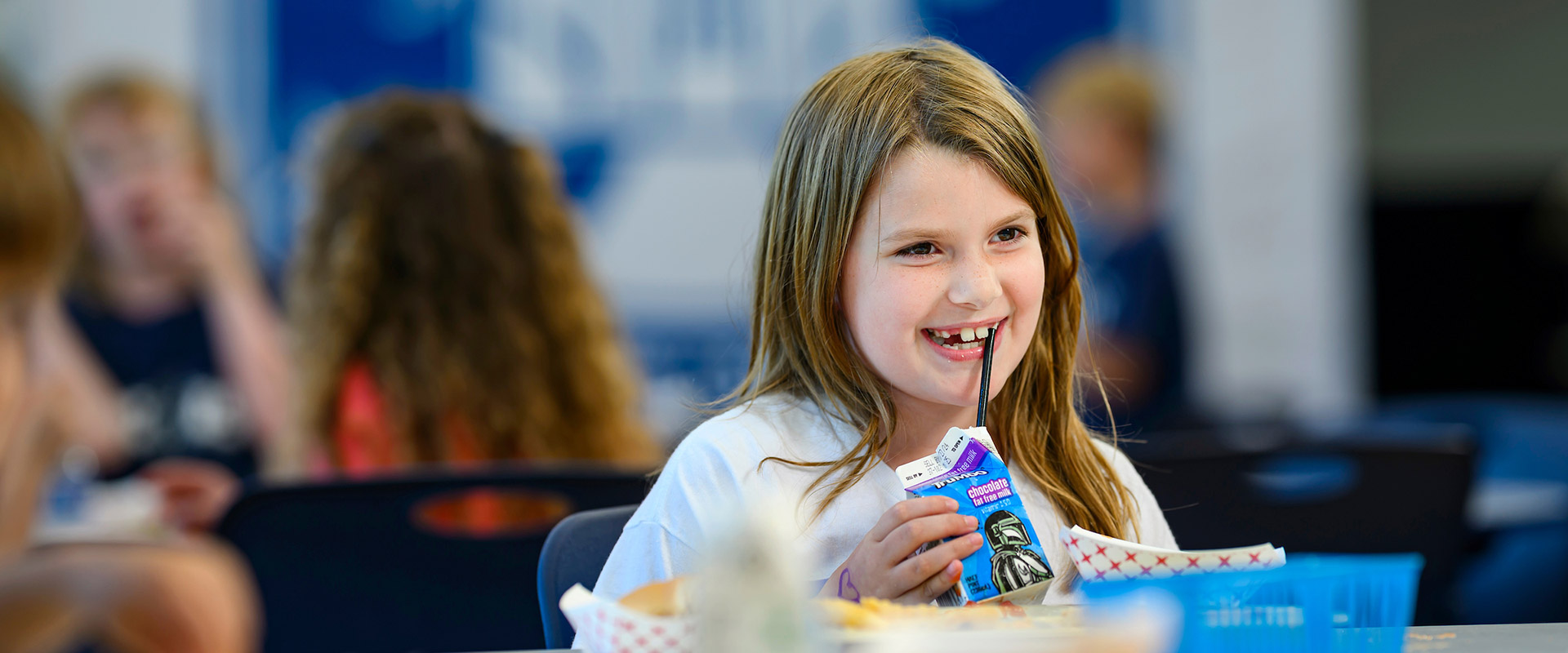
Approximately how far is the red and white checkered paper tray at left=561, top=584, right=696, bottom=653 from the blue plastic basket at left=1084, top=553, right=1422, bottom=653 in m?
0.22

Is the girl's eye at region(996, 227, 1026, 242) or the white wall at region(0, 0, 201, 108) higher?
the white wall at region(0, 0, 201, 108)

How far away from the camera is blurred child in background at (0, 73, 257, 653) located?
0.85 metres

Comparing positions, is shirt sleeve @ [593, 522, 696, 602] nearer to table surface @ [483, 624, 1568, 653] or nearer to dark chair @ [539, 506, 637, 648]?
dark chair @ [539, 506, 637, 648]

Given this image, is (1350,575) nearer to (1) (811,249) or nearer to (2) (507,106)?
(1) (811,249)

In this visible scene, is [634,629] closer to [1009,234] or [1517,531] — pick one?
[1009,234]

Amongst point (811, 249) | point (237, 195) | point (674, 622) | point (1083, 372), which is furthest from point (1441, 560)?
point (237, 195)

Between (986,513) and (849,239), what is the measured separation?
247 millimetres

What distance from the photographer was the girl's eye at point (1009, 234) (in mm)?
982

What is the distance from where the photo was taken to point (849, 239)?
0.99m

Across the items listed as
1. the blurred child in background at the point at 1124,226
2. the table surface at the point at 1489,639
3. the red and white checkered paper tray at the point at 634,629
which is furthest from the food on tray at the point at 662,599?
the blurred child in background at the point at 1124,226

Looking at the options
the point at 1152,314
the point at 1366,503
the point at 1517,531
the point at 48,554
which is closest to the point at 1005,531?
the point at 1366,503

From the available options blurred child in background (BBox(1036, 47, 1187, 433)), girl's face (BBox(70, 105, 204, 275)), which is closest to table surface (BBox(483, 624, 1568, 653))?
blurred child in background (BBox(1036, 47, 1187, 433))

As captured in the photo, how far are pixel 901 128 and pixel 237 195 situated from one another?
10.4 feet

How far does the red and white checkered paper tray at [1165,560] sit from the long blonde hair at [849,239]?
302mm
